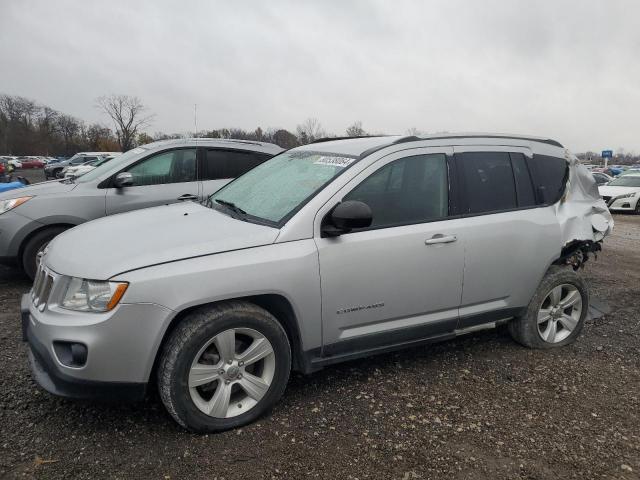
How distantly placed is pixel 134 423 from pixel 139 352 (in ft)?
2.01

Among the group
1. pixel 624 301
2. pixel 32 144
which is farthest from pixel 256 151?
pixel 32 144

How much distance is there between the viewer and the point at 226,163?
6.34m

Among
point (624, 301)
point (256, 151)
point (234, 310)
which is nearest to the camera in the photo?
point (234, 310)

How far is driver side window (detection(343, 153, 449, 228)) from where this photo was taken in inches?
127

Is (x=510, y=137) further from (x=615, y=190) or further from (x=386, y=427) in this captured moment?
(x=615, y=190)

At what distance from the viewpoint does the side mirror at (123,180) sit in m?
5.65

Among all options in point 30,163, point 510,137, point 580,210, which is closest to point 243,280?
point 510,137

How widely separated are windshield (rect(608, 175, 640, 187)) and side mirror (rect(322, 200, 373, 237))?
18.3 m

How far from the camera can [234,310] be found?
2.71 metres

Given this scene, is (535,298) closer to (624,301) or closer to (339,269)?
(339,269)

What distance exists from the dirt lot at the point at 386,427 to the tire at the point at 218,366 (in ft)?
0.40

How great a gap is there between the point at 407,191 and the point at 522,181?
1.16 m

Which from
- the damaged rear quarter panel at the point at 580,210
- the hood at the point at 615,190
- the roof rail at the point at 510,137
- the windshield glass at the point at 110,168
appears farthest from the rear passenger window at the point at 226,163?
the hood at the point at 615,190

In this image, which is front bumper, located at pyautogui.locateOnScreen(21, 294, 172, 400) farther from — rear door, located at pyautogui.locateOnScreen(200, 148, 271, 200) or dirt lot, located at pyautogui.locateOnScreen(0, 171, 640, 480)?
rear door, located at pyautogui.locateOnScreen(200, 148, 271, 200)
